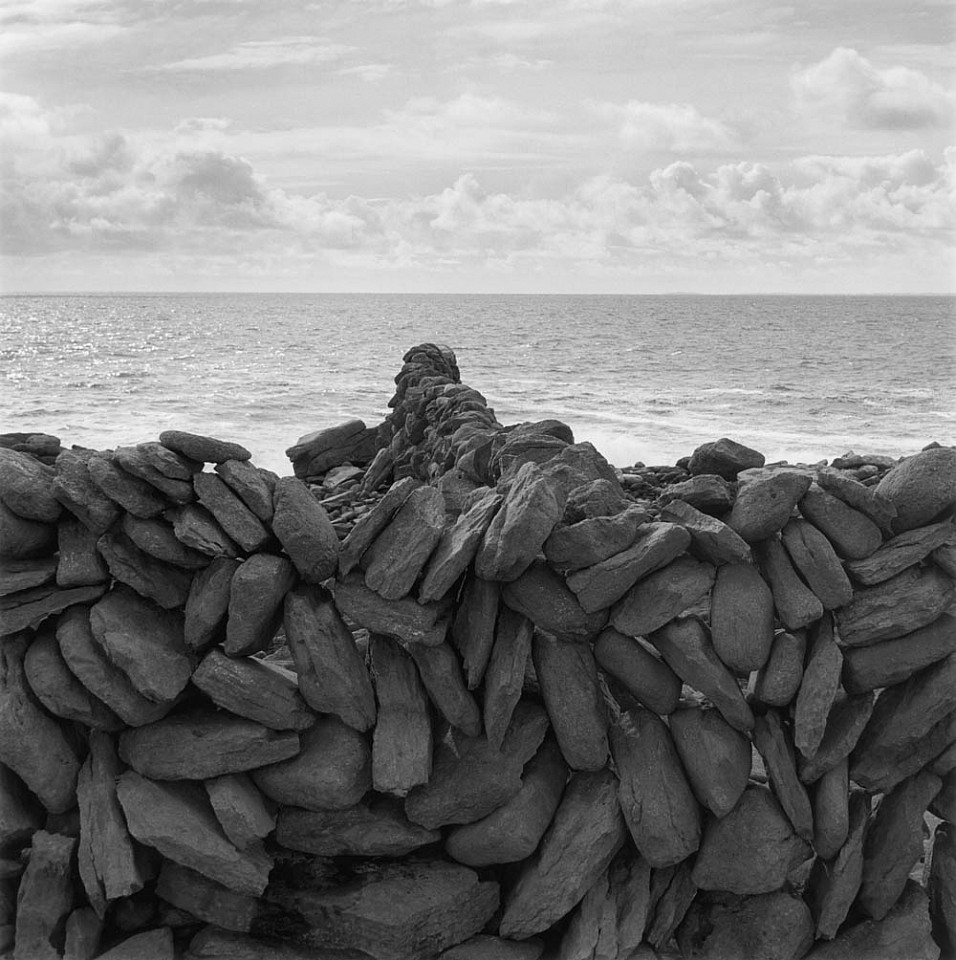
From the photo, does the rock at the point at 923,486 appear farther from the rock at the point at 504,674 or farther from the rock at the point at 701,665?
the rock at the point at 504,674

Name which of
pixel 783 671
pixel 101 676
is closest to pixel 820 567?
pixel 783 671

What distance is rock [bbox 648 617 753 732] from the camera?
4797 millimetres

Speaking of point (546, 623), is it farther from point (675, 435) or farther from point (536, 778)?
point (675, 435)

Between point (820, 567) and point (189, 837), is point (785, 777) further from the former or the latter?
point (189, 837)

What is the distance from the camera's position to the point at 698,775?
16.2ft

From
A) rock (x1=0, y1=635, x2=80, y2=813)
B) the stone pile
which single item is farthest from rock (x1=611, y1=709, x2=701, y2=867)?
rock (x1=0, y1=635, x2=80, y2=813)

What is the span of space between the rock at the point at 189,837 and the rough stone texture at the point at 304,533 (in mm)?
1219

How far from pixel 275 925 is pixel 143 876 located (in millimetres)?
672

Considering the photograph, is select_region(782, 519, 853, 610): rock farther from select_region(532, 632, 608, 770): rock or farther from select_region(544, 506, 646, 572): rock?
select_region(532, 632, 608, 770): rock

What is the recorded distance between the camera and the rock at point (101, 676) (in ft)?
15.8

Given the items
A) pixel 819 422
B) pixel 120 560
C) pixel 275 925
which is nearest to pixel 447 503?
pixel 120 560

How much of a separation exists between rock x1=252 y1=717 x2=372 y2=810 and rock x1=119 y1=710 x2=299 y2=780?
90 mm

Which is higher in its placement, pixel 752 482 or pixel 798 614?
pixel 752 482

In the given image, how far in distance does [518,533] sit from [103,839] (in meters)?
2.44
